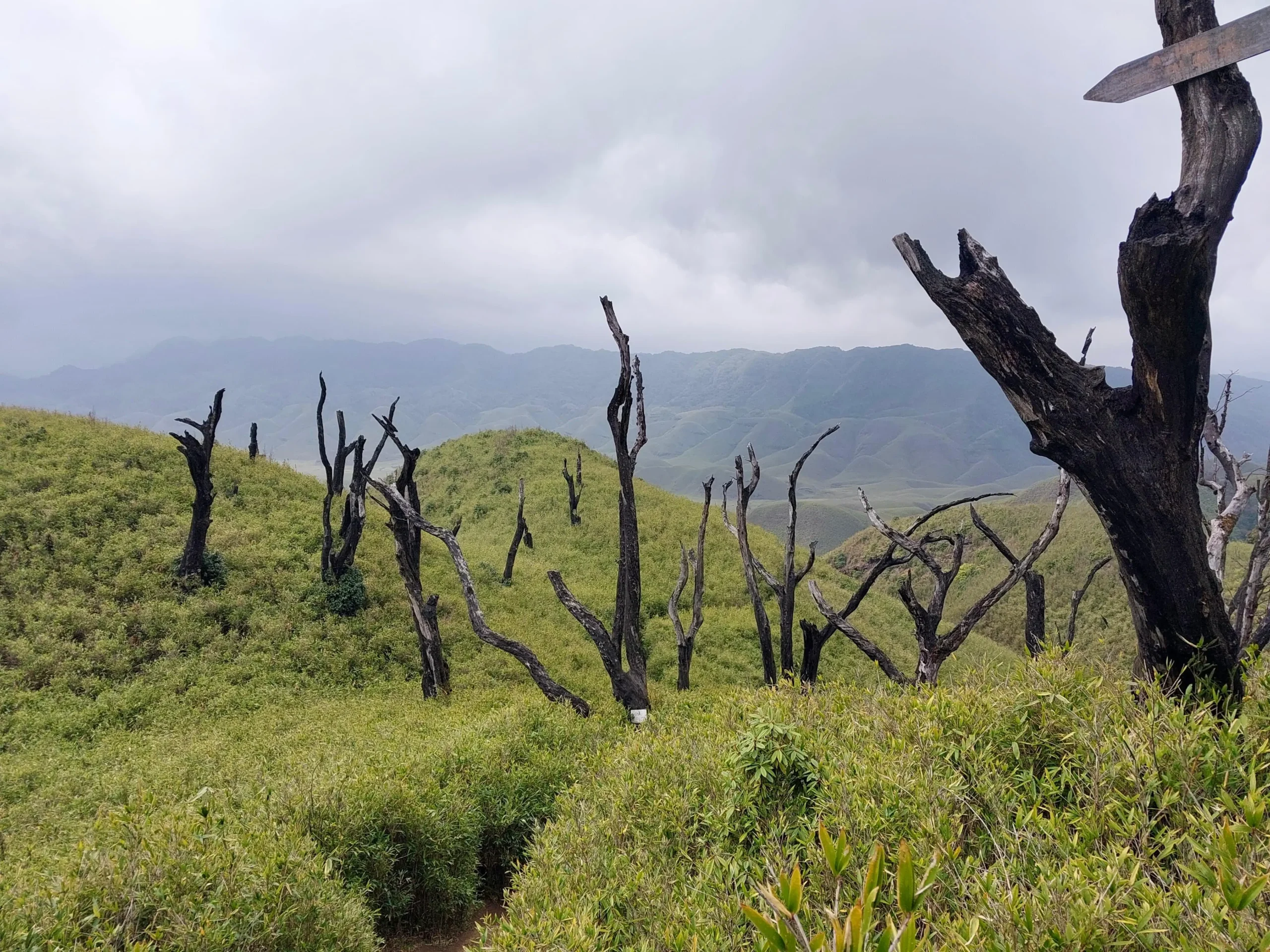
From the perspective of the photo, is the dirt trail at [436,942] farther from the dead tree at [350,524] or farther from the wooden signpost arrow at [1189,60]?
the dead tree at [350,524]

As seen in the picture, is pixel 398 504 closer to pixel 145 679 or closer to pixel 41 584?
pixel 145 679

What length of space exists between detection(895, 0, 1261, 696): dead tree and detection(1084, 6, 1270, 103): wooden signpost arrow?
179mm

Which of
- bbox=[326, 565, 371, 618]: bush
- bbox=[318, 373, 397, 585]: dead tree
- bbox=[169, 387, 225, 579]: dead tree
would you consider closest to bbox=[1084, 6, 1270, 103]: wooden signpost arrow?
bbox=[318, 373, 397, 585]: dead tree

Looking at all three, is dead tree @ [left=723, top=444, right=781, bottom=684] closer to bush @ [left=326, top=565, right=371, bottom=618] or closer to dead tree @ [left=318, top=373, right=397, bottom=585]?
dead tree @ [left=318, top=373, right=397, bottom=585]

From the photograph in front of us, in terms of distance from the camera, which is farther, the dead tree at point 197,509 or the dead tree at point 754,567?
the dead tree at point 197,509

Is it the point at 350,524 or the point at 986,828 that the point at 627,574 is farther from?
the point at 350,524

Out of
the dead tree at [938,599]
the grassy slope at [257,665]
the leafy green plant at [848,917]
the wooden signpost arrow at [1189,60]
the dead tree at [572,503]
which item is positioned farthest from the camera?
the dead tree at [572,503]

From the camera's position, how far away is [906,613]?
26.6 meters

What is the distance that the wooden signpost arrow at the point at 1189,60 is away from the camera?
335cm

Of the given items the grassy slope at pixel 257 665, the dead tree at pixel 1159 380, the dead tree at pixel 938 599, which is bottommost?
the grassy slope at pixel 257 665

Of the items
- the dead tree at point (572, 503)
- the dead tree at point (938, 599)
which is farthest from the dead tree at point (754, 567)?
the dead tree at point (572, 503)

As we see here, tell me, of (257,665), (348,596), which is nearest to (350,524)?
(348,596)

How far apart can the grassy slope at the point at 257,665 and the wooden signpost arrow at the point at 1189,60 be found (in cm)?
492

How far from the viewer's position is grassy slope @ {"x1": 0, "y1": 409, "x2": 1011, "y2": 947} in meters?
6.57
